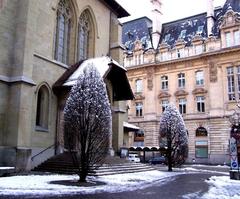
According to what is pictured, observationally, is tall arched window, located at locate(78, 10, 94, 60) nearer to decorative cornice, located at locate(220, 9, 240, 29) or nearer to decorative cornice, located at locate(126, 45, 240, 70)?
decorative cornice, located at locate(126, 45, 240, 70)

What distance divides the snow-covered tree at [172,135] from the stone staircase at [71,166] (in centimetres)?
446

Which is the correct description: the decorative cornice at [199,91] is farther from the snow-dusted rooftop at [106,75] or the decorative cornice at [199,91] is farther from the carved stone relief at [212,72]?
the snow-dusted rooftop at [106,75]

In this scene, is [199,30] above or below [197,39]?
above

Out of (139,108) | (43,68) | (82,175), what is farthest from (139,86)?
(82,175)

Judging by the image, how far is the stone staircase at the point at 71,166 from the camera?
18109 millimetres

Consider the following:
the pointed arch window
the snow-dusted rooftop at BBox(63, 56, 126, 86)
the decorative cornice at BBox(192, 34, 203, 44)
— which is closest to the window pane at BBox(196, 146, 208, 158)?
the decorative cornice at BBox(192, 34, 203, 44)

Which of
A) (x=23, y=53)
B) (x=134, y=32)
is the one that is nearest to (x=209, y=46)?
(x=134, y=32)

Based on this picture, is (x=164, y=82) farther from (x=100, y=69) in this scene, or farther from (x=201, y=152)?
(x=100, y=69)

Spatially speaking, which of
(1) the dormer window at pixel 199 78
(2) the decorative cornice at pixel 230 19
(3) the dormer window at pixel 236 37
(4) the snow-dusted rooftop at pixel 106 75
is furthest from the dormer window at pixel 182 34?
(4) the snow-dusted rooftop at pixel 106 75

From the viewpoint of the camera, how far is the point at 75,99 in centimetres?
A: 1519

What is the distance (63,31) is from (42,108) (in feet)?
22.0

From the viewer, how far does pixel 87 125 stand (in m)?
14.7

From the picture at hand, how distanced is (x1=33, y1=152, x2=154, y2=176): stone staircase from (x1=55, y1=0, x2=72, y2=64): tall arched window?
8.13 meters

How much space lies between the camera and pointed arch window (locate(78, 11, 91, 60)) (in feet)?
88.2
